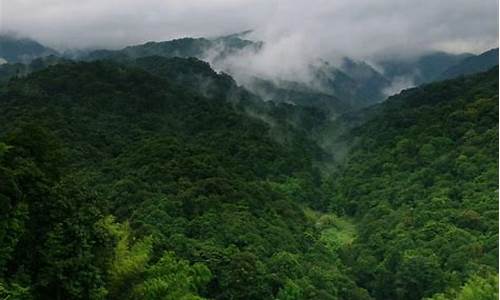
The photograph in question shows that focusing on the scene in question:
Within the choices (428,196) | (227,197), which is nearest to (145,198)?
(227,197)

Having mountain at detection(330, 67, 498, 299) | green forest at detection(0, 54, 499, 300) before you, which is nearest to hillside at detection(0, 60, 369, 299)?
green forest at detection(0, 54, 499, 300)

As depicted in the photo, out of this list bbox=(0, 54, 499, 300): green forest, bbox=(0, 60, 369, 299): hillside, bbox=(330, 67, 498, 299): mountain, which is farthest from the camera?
bbox=(330, 67, 498, 299): mountain

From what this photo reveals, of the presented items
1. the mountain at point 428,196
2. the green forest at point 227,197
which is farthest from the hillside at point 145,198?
the mountain at point 428,196

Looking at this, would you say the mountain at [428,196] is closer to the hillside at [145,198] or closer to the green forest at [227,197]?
the green forest at [227,197]

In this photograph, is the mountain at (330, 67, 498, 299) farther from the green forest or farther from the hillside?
the hillside

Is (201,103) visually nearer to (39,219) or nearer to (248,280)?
(248,280)

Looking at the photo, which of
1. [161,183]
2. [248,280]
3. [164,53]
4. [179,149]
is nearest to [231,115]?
[179,149]

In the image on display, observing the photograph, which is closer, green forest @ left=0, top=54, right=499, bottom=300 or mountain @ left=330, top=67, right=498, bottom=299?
green forest @ left=0, top=54, right=499, bottom=300
